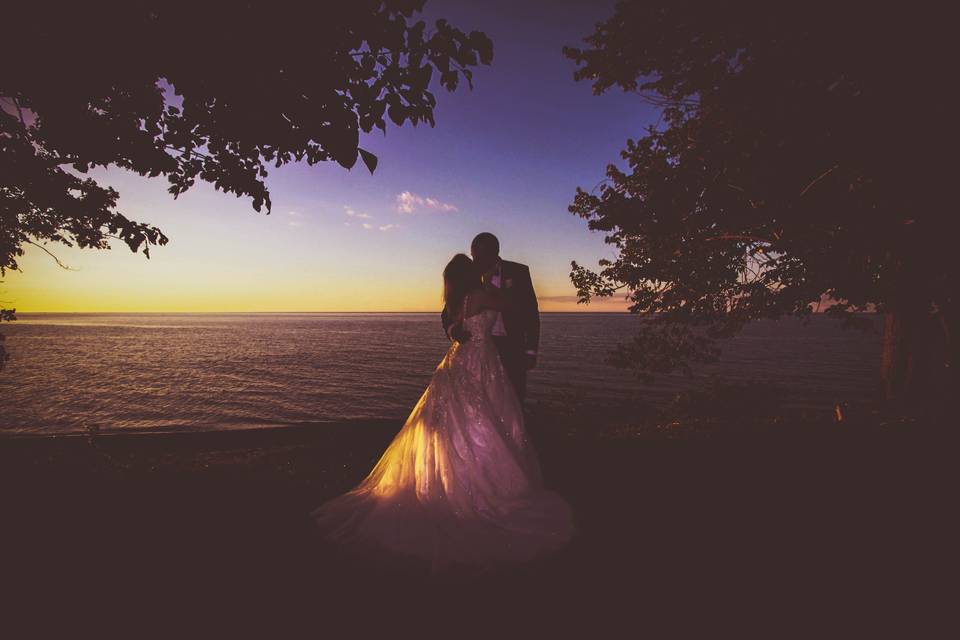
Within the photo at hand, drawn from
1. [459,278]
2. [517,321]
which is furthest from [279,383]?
[517,321]

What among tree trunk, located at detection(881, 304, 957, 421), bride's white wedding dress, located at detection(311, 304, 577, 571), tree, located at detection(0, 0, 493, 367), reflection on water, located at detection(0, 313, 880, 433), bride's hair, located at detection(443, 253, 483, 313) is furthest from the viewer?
reflection on water, located at detection(0, 313, 880, 433)

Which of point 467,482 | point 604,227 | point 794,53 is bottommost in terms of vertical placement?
point 467,482

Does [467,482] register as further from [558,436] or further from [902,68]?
[902,68]

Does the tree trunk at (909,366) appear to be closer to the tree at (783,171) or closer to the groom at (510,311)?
the tree at (783,171)

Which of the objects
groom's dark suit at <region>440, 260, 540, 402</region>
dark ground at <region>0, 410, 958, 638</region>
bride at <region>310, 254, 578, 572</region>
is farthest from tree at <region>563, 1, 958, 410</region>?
bride at <region>310, 254, 578, 572</region>

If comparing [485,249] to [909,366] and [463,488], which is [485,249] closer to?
[463,488]

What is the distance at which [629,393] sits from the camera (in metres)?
26.8

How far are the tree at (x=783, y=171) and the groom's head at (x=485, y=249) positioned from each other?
4.36 meters

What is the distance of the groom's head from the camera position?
4984 mm

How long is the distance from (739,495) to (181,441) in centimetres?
1744

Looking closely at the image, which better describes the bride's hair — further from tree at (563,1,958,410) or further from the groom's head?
tree at (563,1,958,410)

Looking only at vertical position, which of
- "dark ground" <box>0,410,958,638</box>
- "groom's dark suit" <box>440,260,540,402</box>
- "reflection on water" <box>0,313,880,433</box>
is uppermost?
"groom's dark suit" <box>440,260,540,402</box>

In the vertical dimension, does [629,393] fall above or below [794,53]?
below

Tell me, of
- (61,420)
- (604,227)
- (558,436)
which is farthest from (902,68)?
(61,420)
